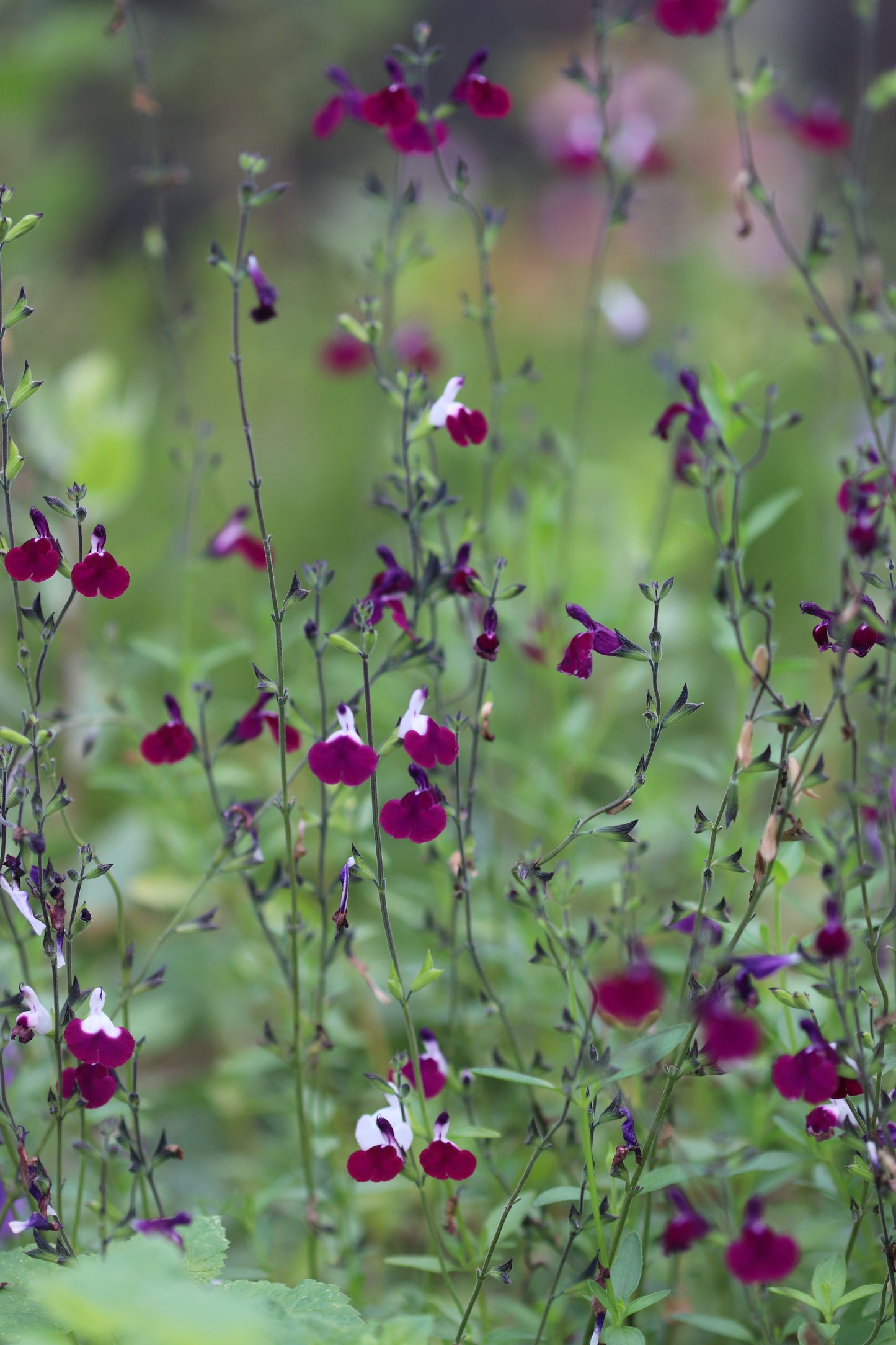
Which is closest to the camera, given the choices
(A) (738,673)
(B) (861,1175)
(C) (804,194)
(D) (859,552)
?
(D) (859,552)

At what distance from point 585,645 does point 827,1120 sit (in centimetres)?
57

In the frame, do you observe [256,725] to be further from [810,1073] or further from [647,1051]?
[810,1073]

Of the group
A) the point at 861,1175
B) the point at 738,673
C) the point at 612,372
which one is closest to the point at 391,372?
the point at 738,673

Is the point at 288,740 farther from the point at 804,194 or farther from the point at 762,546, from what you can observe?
the point at 804,194

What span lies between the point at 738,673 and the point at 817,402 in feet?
7.11

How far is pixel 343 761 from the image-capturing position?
1.21 m

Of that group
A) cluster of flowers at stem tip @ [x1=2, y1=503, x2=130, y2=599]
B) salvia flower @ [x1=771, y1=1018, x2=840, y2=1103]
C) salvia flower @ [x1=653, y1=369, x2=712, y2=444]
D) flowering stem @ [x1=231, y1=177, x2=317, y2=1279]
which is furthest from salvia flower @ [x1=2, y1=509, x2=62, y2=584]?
salvia flower @ [x1=771, y1=1018, x2=840, y2=1103]

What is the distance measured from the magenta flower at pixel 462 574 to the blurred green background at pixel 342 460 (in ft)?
1.06

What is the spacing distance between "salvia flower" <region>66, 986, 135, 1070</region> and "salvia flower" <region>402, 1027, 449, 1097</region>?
1.05 ft

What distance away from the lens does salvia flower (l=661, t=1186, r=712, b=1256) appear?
1.45 meters

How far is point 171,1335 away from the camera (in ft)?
2.65

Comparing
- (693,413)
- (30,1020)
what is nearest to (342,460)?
(693,413)

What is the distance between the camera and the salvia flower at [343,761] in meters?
1.20

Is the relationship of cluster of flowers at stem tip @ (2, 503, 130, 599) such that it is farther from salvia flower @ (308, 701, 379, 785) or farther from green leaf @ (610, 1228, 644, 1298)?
green leaf @ (610, 1228, 644, 1298)
